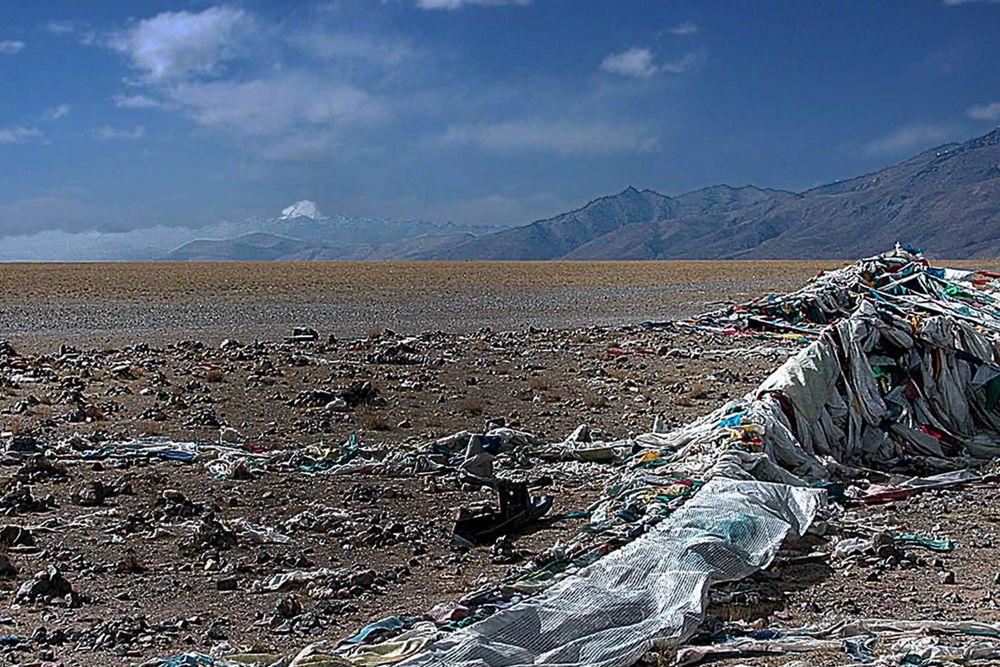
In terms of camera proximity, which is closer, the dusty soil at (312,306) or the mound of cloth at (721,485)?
the mound of cloth at (721,485)

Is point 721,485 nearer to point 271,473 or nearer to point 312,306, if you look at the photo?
point 271,473

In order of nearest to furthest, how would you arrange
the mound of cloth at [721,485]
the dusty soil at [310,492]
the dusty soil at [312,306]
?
1. the mound of cloth at [721,485]
2. the dusty soil at [310,492]
3. the dusty soil at [312,306]

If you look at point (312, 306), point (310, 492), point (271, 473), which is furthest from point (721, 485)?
point (312, 306)

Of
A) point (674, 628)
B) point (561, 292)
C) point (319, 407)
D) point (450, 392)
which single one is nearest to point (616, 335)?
point (450, 392)

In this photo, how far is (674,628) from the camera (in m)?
4.89

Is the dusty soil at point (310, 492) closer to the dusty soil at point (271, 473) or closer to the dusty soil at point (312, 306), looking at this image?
the dusty soil at point (271, 473)

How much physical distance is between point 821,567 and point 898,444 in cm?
355

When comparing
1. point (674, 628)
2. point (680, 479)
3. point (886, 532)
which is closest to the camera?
point (674, 628)

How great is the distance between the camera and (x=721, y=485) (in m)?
6.95

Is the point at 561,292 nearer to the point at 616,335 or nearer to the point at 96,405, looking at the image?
the point at 616,335

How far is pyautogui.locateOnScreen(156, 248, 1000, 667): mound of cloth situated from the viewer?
4680 millimetres

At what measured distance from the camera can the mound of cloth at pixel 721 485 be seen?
4.68 meters

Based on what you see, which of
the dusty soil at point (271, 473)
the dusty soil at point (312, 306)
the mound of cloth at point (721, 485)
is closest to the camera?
the mound of cloth at point (721, 485)

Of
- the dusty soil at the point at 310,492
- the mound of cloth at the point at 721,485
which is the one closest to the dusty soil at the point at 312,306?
the dusty soil at the point at 310,492
